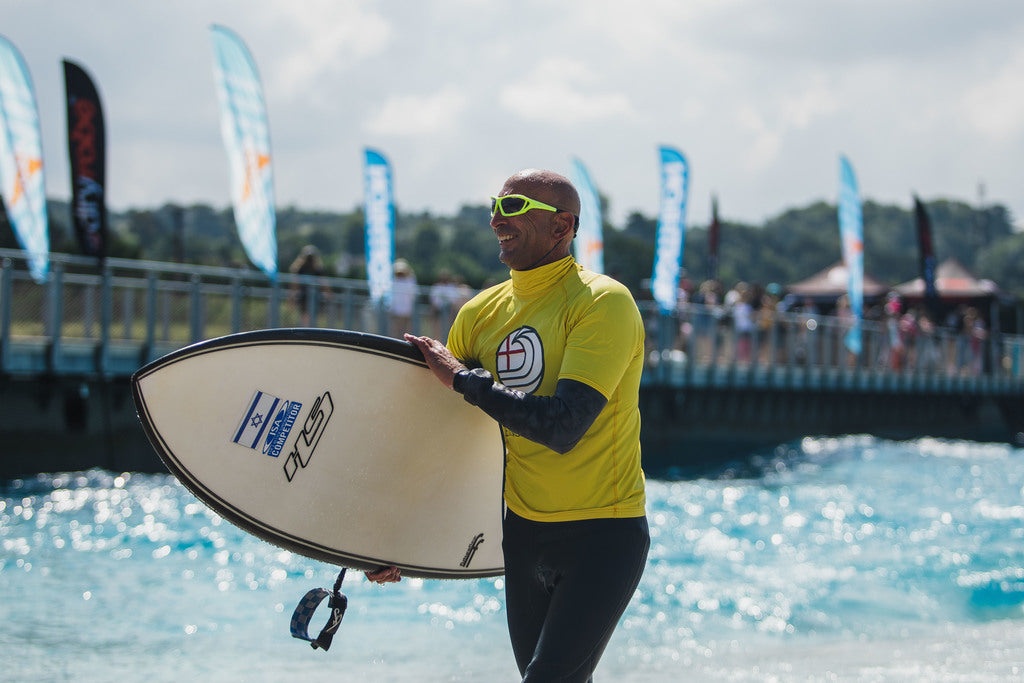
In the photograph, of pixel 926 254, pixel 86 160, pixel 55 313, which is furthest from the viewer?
pixel 926 254

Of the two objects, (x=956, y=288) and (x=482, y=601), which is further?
(x=956, y=288)

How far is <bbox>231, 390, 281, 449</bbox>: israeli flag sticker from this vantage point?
3.33 meters

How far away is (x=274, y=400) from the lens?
334 cm

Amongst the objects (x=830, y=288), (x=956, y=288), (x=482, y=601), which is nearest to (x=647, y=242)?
(x=830, y=288)

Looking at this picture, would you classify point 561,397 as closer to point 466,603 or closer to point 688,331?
point 466,603

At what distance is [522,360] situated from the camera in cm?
282

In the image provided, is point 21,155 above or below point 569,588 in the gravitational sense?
above

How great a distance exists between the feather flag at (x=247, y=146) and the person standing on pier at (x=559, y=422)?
10971mm

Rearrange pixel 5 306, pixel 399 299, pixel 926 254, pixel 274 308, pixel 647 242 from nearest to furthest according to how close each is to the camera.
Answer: pixel 5 306, pixel 274 308, pixel 399 299, pixel 926 254, pixel 647 242

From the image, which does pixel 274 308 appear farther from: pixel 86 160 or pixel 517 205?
pixel 517 205

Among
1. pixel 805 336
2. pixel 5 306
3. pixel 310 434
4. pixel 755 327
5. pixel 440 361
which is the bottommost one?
pixel 805 336

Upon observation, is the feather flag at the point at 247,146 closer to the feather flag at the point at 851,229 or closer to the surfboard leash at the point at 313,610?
the surfboard leash at the point at 313,610

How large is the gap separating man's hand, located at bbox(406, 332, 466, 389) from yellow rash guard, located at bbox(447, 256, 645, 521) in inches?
3.9

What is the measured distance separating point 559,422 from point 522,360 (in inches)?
10.6
